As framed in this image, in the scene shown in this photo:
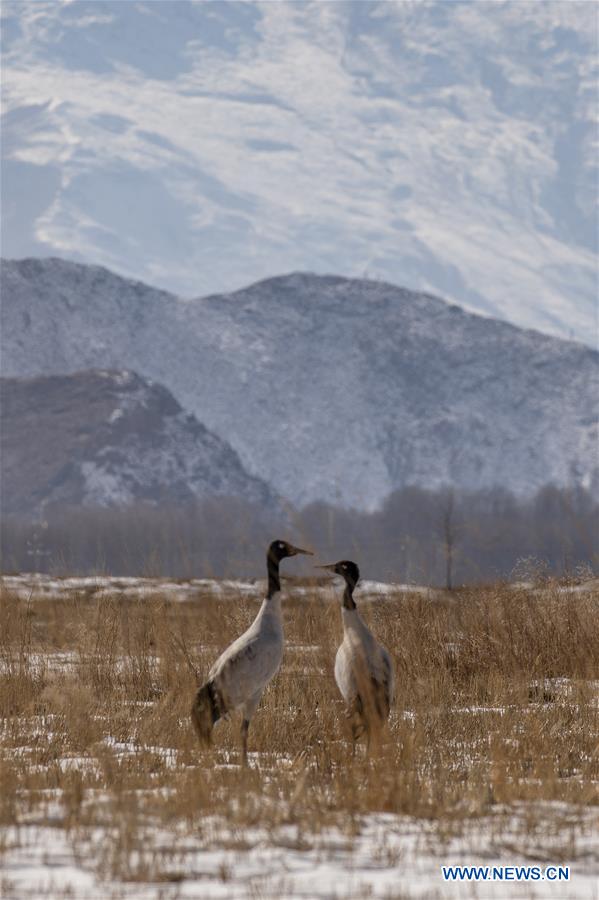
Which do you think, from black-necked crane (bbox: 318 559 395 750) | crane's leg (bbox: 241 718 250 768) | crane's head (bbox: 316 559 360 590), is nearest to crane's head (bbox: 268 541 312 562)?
crane's head (bbox: 316 559 360 590)

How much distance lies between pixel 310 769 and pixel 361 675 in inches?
28.0

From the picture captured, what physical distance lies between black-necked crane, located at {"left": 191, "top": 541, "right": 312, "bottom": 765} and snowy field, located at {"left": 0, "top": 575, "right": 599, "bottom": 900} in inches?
9.2

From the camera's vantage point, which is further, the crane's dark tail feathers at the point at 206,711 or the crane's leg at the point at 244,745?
the crane's dark tail feathers at the point at 206,711

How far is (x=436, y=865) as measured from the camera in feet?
15.8

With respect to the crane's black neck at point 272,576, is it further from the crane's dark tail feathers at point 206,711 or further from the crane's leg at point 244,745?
the crane's leg at point 244,745

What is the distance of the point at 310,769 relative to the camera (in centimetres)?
669

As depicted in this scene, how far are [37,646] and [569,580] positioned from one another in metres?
5.12

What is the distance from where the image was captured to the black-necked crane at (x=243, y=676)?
741 cm

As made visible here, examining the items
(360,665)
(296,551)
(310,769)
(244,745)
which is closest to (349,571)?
(296,551)

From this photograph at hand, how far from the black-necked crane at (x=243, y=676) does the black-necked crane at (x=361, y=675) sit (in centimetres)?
39

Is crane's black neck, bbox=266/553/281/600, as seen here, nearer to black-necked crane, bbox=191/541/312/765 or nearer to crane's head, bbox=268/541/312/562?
crane's head, bbox=268/541/312/562

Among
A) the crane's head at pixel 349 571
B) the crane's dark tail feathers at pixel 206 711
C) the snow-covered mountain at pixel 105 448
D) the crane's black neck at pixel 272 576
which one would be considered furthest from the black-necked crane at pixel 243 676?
the snow-covered mountain at pixel 105 448

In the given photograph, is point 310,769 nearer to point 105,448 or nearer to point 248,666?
point 248,666

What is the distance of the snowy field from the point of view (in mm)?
4680
